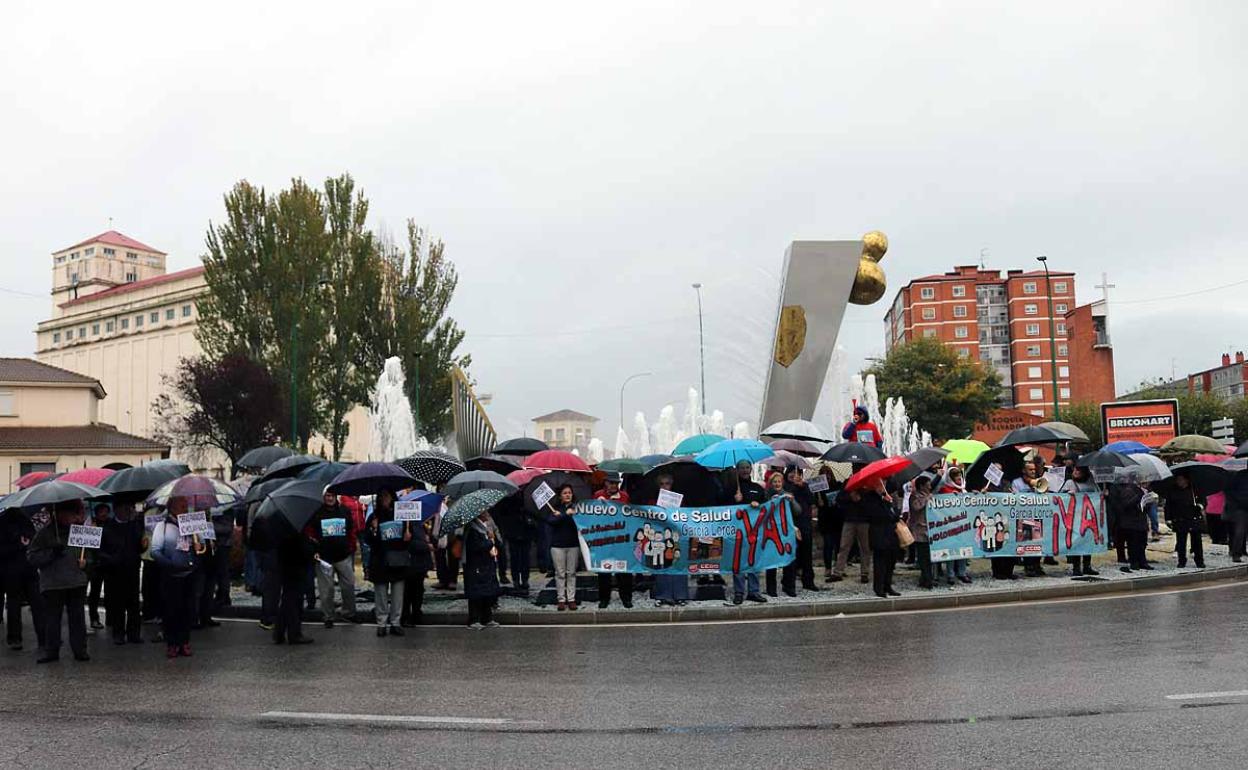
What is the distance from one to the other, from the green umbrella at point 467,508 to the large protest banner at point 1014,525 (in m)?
6.05

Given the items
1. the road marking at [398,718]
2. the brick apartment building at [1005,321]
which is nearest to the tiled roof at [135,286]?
the brick apartment building at [1005,321]

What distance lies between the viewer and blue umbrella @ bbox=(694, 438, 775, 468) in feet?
47.6

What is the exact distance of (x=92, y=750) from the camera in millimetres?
6875

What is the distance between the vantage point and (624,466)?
58.8 feet

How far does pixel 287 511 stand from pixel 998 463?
34.9 ft

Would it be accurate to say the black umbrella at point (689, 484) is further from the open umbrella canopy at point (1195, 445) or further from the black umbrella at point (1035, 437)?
the open umbrella canopy at point (1195, 445)

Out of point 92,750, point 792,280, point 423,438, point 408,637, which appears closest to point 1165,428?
point 792,280

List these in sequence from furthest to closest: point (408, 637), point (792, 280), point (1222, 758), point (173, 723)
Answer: point (792, 280) → point (408, 637) → point (173, 723) → point (1222, 758)

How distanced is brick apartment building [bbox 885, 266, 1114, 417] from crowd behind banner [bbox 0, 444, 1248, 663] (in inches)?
3621

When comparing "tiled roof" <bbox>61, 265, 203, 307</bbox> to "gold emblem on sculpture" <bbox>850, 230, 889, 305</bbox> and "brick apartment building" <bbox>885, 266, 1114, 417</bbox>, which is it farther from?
"gold emblem on sculpture" <bbox>850, 230, 889, 305</bbox>

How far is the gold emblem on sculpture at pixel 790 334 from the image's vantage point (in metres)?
22.2

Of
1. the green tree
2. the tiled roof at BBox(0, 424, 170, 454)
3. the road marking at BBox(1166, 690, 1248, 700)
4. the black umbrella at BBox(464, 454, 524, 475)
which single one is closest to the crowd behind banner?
the black umbrella at BBox(464, 454, 524, 475)

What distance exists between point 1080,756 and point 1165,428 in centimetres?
3698

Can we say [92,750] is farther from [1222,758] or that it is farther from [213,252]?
[213,252]
